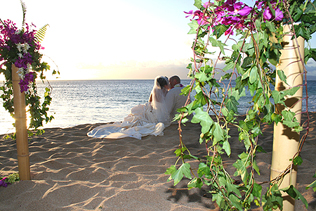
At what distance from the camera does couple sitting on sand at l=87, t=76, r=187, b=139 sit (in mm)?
4355

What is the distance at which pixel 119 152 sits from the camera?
326cm

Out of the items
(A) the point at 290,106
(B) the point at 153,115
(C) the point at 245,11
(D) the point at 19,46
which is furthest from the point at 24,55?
(B) the point at 153,115

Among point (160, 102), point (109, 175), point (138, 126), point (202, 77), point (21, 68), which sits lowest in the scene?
point (109, 175)

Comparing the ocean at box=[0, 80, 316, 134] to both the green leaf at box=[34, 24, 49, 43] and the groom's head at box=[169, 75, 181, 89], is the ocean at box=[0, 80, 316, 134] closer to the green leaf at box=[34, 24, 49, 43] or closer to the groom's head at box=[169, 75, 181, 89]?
the green leaf at box=[34, 24, 49, 43]

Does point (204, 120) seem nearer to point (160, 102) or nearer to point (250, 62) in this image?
point (250, 62)

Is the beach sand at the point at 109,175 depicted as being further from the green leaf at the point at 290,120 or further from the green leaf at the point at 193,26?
the green leaf at the point at 193,26

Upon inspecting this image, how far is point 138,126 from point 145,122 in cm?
40

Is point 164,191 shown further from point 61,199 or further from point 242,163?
point 242,163

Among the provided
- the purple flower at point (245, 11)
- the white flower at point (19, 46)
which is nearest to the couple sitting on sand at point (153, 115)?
the white flower at point (19, 46)

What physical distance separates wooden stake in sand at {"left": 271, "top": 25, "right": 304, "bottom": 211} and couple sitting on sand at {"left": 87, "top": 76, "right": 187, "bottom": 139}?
3.18 meters

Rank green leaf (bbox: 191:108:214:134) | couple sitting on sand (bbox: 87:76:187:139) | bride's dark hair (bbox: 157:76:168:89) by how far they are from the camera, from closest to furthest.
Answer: green leaf (bbox: 191:108:214:134) < couple sitting on sand (bbox: 87:76:187:139) < bride's dark hair (bbox: 157:76:168:89)

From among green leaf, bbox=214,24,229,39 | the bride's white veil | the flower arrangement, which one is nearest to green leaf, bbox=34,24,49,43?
the flower arrangement

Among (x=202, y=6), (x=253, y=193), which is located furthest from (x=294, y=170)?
(x=202, y=6)

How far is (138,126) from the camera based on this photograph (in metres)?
4.57
